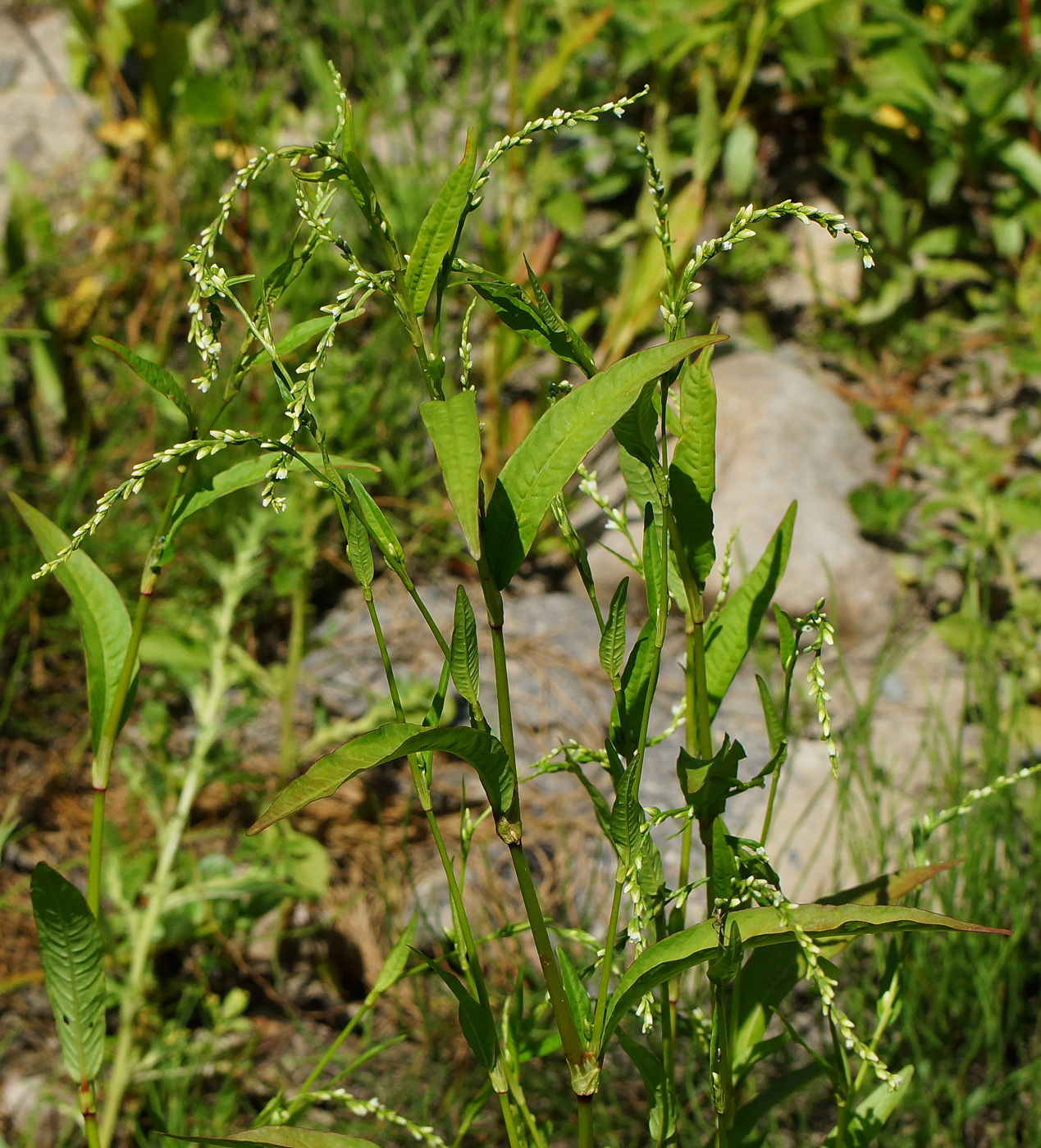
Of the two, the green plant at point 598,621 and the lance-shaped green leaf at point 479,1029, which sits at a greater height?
the green plant at point 598,621

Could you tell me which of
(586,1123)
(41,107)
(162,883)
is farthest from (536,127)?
(41,107)

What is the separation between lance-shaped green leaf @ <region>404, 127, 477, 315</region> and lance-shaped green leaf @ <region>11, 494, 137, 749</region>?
0.36 metres

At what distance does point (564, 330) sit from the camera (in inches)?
28.7

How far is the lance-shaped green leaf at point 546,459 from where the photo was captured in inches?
26.2

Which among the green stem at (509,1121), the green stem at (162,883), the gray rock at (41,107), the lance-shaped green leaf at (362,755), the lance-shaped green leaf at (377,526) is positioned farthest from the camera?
the gray rock at (41,107)

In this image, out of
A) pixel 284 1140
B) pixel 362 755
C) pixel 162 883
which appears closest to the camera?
pixel 362 755

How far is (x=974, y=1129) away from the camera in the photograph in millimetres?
1657

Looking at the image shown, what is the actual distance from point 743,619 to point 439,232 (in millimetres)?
390

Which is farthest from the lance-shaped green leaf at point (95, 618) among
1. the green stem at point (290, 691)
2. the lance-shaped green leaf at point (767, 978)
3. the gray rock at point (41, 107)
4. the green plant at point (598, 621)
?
the gray rock at point (41, 107)

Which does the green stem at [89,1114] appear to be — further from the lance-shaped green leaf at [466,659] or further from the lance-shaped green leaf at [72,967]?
the lance-shaped green leaf at [466,659]

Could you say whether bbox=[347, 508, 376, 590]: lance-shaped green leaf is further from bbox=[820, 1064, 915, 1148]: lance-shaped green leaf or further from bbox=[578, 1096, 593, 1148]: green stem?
bbox=[820, 1064, 915, 1148]: lance-shaped green leaf

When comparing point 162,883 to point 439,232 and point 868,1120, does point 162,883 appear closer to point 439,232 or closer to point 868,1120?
point 868,1120

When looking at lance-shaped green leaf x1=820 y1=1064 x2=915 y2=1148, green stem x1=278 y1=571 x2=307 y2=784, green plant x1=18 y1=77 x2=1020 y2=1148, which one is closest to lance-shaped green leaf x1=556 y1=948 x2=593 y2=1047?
green plant x1=18 y1=77 x2=1020 y2=1148

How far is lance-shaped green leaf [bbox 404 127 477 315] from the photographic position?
2.19 ft
